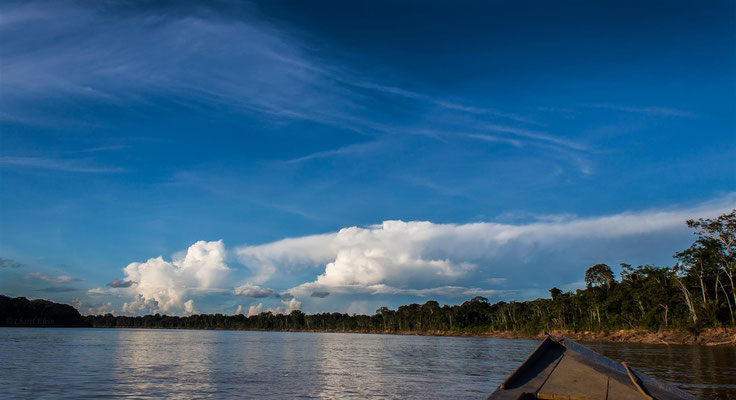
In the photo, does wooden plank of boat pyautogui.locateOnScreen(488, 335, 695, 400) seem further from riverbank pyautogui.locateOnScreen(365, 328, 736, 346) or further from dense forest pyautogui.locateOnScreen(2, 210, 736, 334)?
dense forest pyautogui.locateOnScreen(2, 210, 736, 334)

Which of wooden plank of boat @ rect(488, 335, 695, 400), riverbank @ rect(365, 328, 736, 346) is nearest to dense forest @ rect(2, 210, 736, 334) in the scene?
riverbank @ rect(365, 328, 736, 346)

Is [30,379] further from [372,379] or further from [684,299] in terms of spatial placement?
[684,299]

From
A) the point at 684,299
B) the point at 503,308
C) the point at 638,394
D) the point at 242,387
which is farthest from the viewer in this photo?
the point at 503,308

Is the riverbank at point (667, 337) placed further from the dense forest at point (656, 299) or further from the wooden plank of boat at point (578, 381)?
the wooden plank of boat at point (578, 381)

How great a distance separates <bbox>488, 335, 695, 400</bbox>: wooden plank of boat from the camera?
8.10 m

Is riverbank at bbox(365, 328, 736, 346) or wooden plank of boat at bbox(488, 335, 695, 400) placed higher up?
wooden plank of boat at bbox(488, 335, 695, 400)

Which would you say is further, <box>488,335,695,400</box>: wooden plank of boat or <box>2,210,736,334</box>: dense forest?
<box>2,210,736,334</box>: dense forest

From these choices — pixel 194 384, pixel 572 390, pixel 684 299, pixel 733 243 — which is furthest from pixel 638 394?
pixel 684 299

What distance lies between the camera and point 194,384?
2572 centimetres

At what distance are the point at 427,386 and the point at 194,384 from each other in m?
12.5

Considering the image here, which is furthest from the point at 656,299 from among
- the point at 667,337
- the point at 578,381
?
the point at 578,381

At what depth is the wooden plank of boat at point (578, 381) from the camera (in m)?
8.10

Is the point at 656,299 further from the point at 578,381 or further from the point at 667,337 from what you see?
the point at 578,381

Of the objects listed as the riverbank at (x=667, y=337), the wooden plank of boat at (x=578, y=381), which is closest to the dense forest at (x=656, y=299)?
the riverbank at (x=667, y=337)
